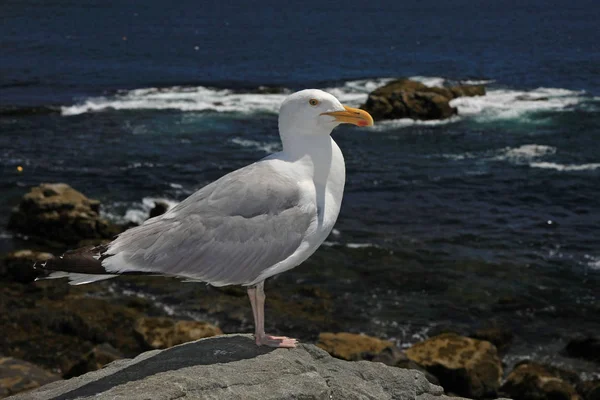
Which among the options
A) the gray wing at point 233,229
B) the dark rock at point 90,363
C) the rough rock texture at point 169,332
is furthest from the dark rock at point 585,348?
the gray wing at point 233,229

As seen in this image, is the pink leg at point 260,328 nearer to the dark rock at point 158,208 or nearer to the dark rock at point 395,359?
the dark rock at point 395,359

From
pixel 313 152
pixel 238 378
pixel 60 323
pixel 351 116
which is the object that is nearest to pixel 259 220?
pixel 313 152

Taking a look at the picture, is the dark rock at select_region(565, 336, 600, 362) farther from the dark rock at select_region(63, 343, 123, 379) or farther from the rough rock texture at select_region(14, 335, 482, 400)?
the rough rock texture at select_region(14, 335, 482, 400)

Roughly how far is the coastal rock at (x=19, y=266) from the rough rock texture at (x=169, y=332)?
575 centimetres

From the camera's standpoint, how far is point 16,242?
26.7 m

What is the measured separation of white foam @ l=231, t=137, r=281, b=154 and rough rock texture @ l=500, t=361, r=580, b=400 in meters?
22.9

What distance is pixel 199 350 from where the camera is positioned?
27.5ft

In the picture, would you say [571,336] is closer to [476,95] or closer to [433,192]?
[433,192]

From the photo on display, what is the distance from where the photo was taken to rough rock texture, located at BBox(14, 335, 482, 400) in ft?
A: 24.2

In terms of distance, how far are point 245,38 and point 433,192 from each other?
247 feet

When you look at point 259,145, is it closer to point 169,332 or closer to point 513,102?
point 513,102

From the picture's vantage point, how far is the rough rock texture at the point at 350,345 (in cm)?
1780

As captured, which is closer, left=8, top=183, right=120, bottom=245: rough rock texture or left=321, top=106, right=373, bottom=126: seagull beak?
left=321, top=106, right=373, bottom=126: seagull beak

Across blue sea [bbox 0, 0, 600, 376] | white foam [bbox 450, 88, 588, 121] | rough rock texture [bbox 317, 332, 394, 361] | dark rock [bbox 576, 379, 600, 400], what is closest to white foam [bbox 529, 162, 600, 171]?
blue sea [bbox 0, 0, 600, 376]
